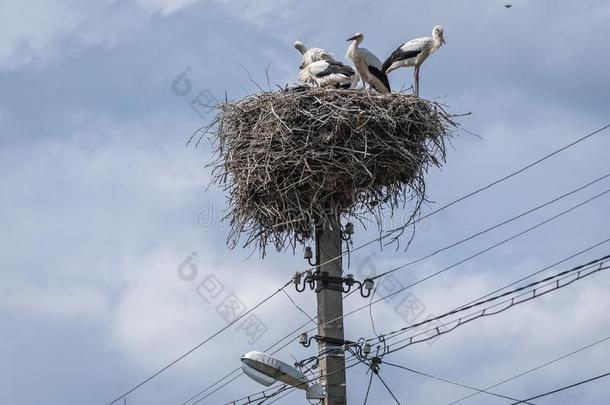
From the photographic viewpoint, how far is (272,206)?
36.7ft

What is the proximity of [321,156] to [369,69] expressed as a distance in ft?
10.6

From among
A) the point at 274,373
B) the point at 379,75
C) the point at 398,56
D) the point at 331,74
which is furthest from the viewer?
the point at 398,56

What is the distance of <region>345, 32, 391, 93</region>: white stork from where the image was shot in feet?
46.3

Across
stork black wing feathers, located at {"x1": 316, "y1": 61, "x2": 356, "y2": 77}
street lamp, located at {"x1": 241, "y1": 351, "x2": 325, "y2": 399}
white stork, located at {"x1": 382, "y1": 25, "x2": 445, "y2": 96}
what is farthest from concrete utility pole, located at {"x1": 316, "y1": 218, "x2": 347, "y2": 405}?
white stork, located at {"x1": 382, "y1": 25, "x2": 445, "y2": 96}

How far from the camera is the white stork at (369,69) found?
46.3 feet

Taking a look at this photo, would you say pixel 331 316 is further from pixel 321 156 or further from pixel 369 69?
pixel 369 69

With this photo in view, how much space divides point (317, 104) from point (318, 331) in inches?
97.4

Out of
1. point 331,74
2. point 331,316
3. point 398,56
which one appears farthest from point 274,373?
point 398,56

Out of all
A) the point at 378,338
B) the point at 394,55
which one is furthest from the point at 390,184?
the point at 394,55

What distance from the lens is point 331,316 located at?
10.1 meters

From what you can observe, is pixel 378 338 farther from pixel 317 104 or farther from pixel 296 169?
pixel 317 104

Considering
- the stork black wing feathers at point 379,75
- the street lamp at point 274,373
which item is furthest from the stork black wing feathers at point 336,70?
the street lamp at point 274,373

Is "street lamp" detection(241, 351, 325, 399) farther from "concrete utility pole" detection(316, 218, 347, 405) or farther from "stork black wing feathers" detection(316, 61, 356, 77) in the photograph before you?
"stork black wing feathers" detection(316, 61, 356, 77)

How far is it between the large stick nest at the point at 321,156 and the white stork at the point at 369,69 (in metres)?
2.11
